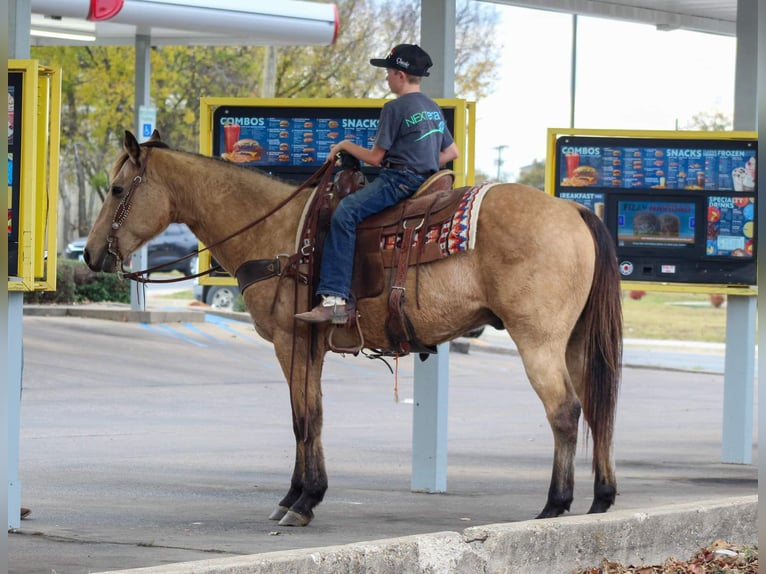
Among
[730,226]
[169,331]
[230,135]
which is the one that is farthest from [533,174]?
[230,135]

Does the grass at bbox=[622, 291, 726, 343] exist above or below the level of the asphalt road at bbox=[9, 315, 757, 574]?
below

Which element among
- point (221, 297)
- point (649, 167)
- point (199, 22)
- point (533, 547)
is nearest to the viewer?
point (533, 547)

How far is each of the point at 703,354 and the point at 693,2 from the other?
15977 millimetres

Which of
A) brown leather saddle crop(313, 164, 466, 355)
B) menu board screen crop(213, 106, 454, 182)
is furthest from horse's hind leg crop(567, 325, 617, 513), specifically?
menu board screen crop(213, 106, 454, 182)

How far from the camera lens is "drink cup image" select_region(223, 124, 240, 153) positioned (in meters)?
10.4

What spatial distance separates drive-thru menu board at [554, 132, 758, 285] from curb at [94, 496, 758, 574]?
166 inches

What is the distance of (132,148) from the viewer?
28.9ft

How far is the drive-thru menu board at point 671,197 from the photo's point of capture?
38.5ft

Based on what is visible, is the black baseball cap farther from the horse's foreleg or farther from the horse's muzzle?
the horse's muzzle

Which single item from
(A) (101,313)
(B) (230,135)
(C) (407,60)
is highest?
(C) (407,60)

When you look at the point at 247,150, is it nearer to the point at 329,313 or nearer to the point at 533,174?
the point at 329,313

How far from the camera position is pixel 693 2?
43.0ft

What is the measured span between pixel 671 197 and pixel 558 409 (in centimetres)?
439

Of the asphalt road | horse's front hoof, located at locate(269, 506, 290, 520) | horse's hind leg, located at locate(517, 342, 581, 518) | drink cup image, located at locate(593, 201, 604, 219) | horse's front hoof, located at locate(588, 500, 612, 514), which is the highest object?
drink cup image, located at locate(593, 201, 604, 219)
